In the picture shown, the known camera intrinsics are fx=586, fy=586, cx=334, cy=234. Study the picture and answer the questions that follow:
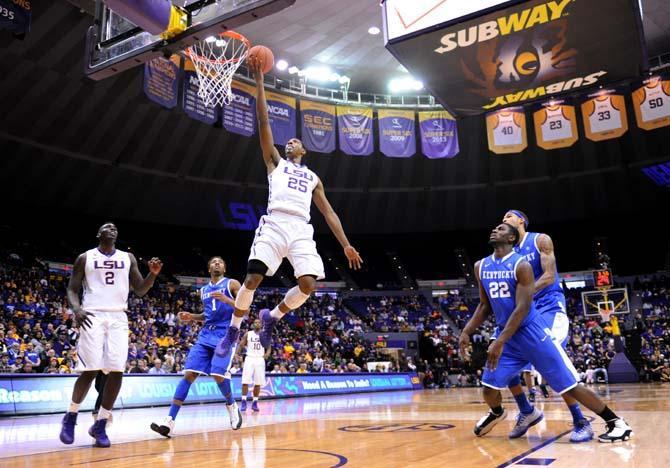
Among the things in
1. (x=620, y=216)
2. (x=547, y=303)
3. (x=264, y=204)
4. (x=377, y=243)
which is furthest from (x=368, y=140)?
(x=547, y=303)

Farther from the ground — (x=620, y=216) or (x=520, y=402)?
(x=620, y=216)

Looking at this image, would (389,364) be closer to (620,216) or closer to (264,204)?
(264,204)

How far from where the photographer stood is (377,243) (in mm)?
34469

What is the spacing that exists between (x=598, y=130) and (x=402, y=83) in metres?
8.55

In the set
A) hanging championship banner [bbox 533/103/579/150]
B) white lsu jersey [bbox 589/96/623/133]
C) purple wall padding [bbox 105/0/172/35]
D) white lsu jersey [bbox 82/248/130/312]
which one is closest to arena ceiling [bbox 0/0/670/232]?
white lsu jersey [bbox 589/96/623/133]

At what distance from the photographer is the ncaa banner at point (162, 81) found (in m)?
17.4

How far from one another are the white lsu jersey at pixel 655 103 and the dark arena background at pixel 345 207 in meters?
0.06

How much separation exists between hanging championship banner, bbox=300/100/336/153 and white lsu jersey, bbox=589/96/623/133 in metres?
9.76

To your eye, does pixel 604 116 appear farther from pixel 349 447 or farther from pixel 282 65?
pixel 349 447

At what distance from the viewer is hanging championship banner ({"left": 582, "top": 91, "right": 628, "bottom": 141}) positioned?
2106 centimetres

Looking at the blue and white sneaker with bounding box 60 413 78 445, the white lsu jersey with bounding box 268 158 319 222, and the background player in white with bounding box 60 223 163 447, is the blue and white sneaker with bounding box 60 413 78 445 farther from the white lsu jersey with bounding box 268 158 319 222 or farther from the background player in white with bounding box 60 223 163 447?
the white lsu jersey with bounding box 268 158 319 222

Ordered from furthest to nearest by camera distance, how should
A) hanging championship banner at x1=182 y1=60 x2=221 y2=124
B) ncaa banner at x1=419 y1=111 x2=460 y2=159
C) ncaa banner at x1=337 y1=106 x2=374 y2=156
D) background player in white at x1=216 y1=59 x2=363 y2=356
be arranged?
ncaa banner at x1=419 y1=111 x2=460 y2=159
ncaa banner at x1=337 y1=106 x2=374 y2=156
hanging championship banner at x1=182 y1=60 x2=221 y2=124
background player in white at x1=216 y1=59 x2=363 y2=356

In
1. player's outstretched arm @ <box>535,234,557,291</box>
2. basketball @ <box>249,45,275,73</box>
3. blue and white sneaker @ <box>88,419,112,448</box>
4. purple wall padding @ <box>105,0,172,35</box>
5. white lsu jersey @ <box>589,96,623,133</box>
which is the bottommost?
blue and white sneaker @ <box>88,419,112,448</box>

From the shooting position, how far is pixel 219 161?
26.8 metres
